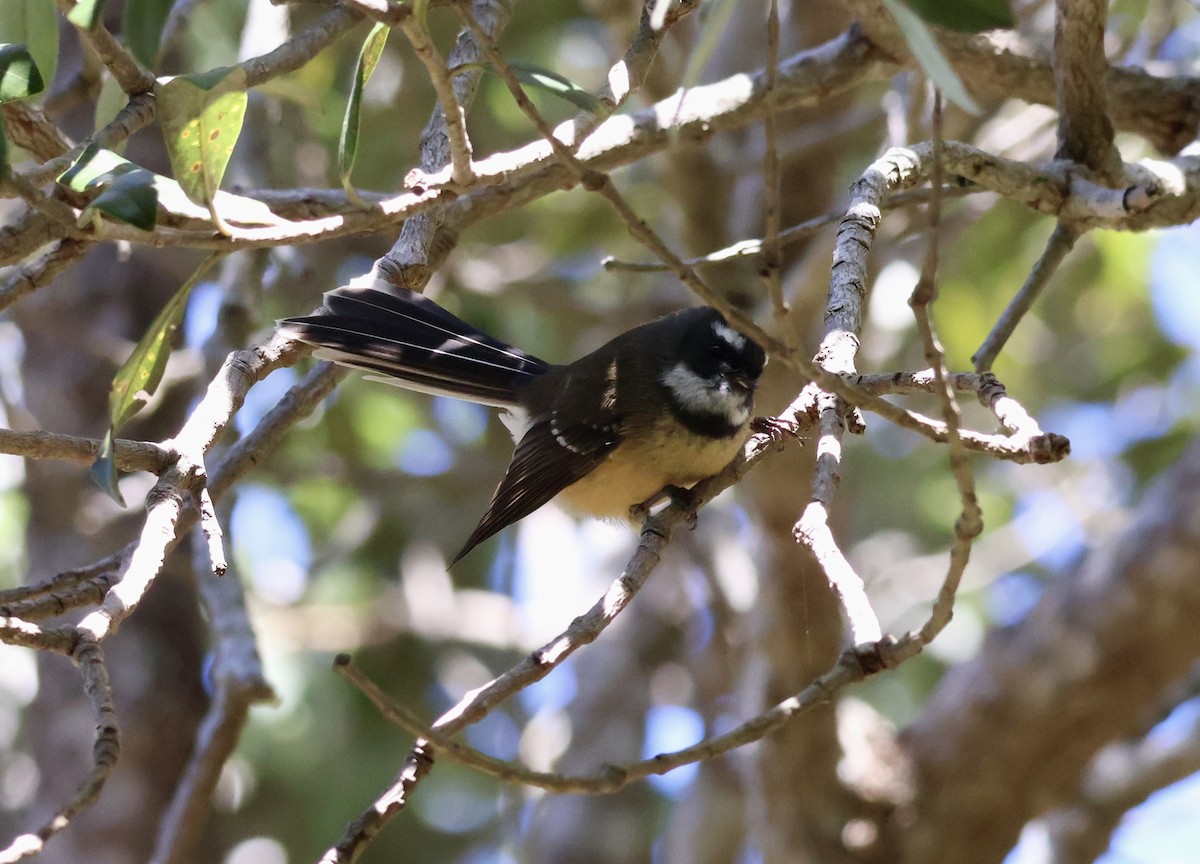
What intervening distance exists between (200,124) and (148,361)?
1.76ft

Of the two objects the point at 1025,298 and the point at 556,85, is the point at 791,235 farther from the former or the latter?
the point at 556,85

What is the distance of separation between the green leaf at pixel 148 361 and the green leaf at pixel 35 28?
0.80 meters

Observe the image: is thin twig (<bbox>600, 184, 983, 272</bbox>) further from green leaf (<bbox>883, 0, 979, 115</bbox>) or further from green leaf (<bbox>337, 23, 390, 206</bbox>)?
green leaf (<bbox>883, 0, 979, 115</bbox>)

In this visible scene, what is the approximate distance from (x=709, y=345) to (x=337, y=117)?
305 cm

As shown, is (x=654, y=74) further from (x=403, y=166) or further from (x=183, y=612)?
(x=183, y=612)

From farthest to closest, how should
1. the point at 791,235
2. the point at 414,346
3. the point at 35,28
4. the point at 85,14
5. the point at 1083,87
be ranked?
1. the point at 414,346
2. the point at 1083,87
3. the point at 791,235
4. the point at 35,28
5. the point at 85,14

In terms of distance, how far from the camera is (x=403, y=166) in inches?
304

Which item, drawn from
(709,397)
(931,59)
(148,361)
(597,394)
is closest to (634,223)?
(931,59)

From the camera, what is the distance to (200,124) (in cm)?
247

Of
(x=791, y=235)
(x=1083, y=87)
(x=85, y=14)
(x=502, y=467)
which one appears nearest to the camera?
(x=85, y=14)

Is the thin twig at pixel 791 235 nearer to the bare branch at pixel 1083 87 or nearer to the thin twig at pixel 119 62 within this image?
the bare branch at pixel 1083 87

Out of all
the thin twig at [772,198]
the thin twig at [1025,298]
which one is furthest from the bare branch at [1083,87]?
the thin twig at [772,198]

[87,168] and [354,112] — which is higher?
[354,112]

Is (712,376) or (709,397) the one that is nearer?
(709,397)
